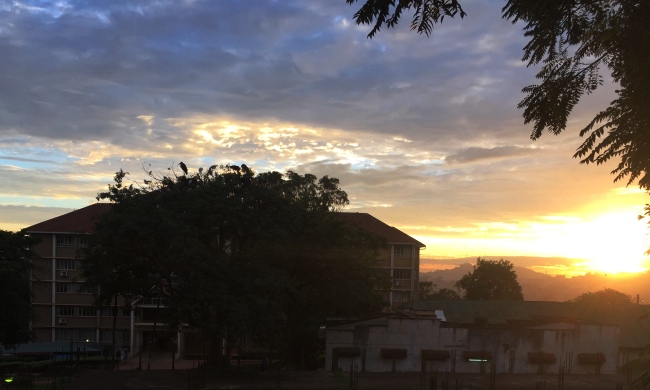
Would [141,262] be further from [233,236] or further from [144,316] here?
[144,316]

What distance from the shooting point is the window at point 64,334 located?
7062 cm

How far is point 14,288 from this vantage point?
1604 inches

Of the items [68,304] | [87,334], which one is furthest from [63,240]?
[87,334]

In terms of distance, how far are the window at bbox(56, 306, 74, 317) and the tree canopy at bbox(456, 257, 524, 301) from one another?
58.8m

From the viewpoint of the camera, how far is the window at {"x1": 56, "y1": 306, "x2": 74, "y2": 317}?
71.4 meters

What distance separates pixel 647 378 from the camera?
8711mm

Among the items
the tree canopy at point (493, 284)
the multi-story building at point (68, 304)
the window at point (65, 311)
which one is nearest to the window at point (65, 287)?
the multi-story building at point (68, 304)

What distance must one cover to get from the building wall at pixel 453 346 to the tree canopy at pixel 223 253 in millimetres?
2829

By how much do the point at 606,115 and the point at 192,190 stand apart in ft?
91.7

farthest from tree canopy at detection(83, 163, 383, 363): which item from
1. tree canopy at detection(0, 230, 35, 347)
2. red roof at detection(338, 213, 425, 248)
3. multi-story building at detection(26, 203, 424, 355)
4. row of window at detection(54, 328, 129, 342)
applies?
red roof at detection(338, 213, 425, 248)

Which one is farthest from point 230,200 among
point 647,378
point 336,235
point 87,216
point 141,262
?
point 87,216

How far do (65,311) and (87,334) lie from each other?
151 inches

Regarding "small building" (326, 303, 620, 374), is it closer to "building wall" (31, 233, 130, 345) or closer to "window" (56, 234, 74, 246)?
"building wall" (31, 233, 130, 345)

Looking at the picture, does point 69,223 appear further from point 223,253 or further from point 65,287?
point 223,253
